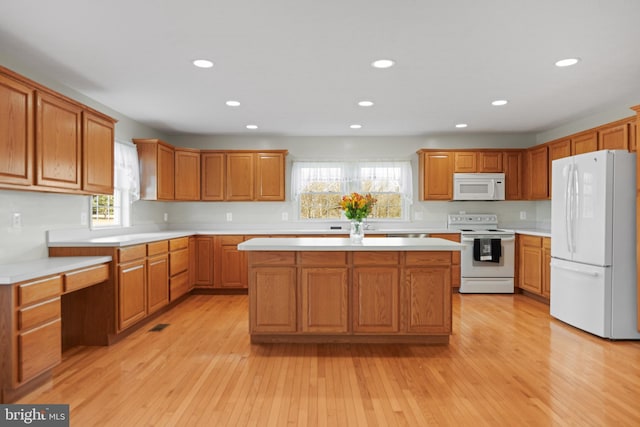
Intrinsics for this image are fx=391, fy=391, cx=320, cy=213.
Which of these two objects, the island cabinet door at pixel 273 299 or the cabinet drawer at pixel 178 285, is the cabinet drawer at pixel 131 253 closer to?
the cabinet drawer at pixel 178 285

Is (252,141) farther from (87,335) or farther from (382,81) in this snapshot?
(87,335)

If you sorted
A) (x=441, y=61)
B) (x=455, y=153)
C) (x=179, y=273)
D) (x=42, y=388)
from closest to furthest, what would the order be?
(x=42, y=388) < (x=441, y=61) < (x=179, y=273) < (x=455, y=153)

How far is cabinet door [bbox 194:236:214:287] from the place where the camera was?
18.6 ft

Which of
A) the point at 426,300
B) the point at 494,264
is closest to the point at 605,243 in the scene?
the point at 426,300

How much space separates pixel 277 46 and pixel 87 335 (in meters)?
2.98

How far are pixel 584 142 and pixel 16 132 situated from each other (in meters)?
5.72

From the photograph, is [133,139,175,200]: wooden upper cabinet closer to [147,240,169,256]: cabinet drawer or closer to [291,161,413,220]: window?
[147,240,169,256]: cabinet drawer

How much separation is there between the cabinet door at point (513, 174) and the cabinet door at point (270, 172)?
3481mm

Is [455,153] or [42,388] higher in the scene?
[455,153]

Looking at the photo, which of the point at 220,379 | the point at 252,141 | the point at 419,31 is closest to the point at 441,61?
the point at 419,31

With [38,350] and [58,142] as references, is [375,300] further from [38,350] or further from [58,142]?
[58,142]

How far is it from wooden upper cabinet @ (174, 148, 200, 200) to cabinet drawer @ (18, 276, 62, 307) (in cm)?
300

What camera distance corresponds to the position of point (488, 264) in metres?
5.69

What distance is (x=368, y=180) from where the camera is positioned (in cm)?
637
